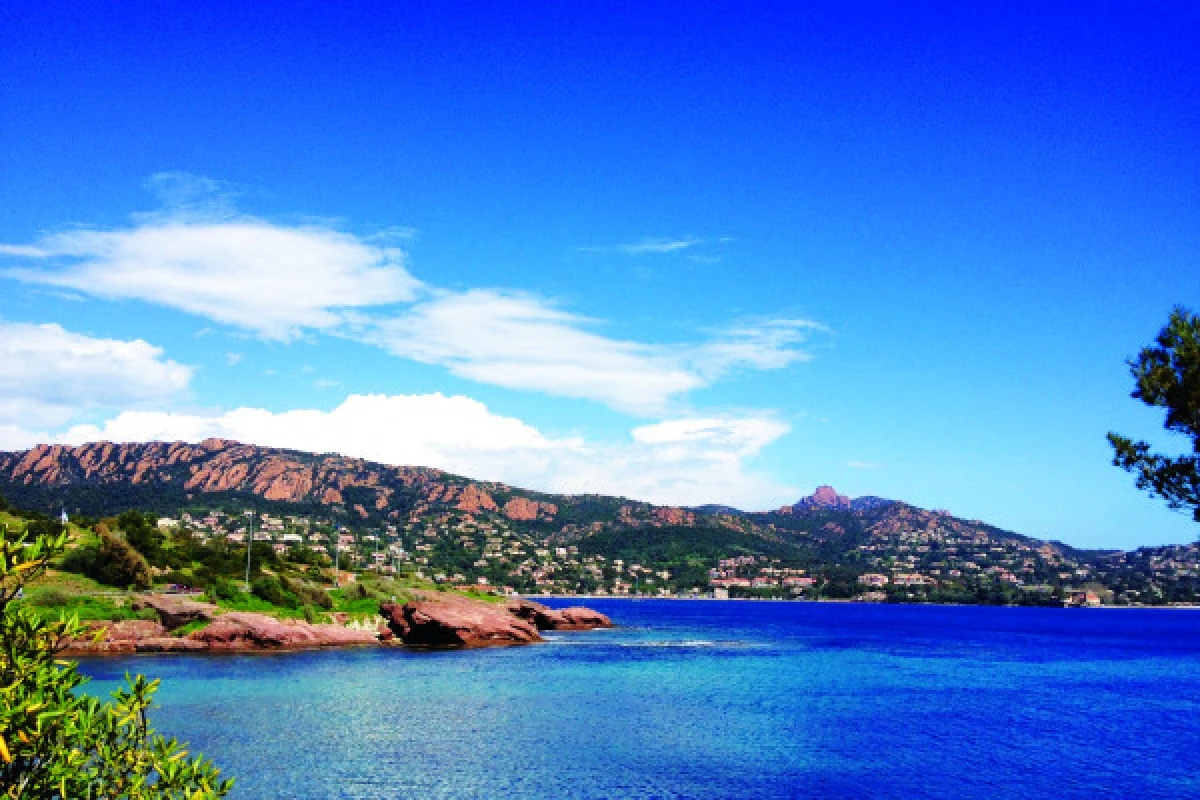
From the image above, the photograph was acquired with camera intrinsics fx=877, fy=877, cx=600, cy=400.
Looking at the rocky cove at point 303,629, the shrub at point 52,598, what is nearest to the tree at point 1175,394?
Result: the rocky cove at point 303,629

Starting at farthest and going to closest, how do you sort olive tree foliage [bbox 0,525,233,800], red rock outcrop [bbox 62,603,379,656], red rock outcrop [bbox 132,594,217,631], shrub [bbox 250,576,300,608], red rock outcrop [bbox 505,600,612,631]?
1. red rock outcrop [bbox 505,600,612,631]
2. shrub [bbox 250,576,300,608]
3. red rock outcrop [bbox 132,594,217,631]
4. red rock outcrop [bbox 62,603,379,656]
5. olive tree foliage [bbox 0,525,233,800]

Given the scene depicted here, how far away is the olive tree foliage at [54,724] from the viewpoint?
31.4 feet

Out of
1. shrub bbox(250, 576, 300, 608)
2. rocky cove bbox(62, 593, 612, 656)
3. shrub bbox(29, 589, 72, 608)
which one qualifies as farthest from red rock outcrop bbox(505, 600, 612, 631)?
shrub bbox(29, 589, 72, 608)

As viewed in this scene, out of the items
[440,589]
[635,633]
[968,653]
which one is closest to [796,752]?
[968,653]

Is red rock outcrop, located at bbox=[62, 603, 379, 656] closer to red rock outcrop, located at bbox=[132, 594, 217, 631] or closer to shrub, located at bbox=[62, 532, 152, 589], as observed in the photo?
red rock outcrop, located at bbox=[132, 594, 217, 631]

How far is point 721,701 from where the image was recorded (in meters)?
55.5

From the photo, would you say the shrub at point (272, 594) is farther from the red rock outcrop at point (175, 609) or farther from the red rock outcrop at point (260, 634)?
the red rock outcrop at point (175, 609)

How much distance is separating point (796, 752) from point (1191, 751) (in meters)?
21.0

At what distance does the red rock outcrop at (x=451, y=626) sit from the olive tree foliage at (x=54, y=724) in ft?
266

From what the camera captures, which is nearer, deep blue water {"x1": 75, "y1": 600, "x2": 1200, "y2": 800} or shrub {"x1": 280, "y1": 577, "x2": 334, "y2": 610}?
deep blue water {"x1": 75, "y1": 600, "x2": 1200, "y2": 800}

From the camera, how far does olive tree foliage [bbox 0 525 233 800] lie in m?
9.56

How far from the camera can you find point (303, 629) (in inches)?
3273

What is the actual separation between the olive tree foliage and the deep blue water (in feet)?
71.4

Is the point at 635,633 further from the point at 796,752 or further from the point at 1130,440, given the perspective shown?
the point at 1130,440
